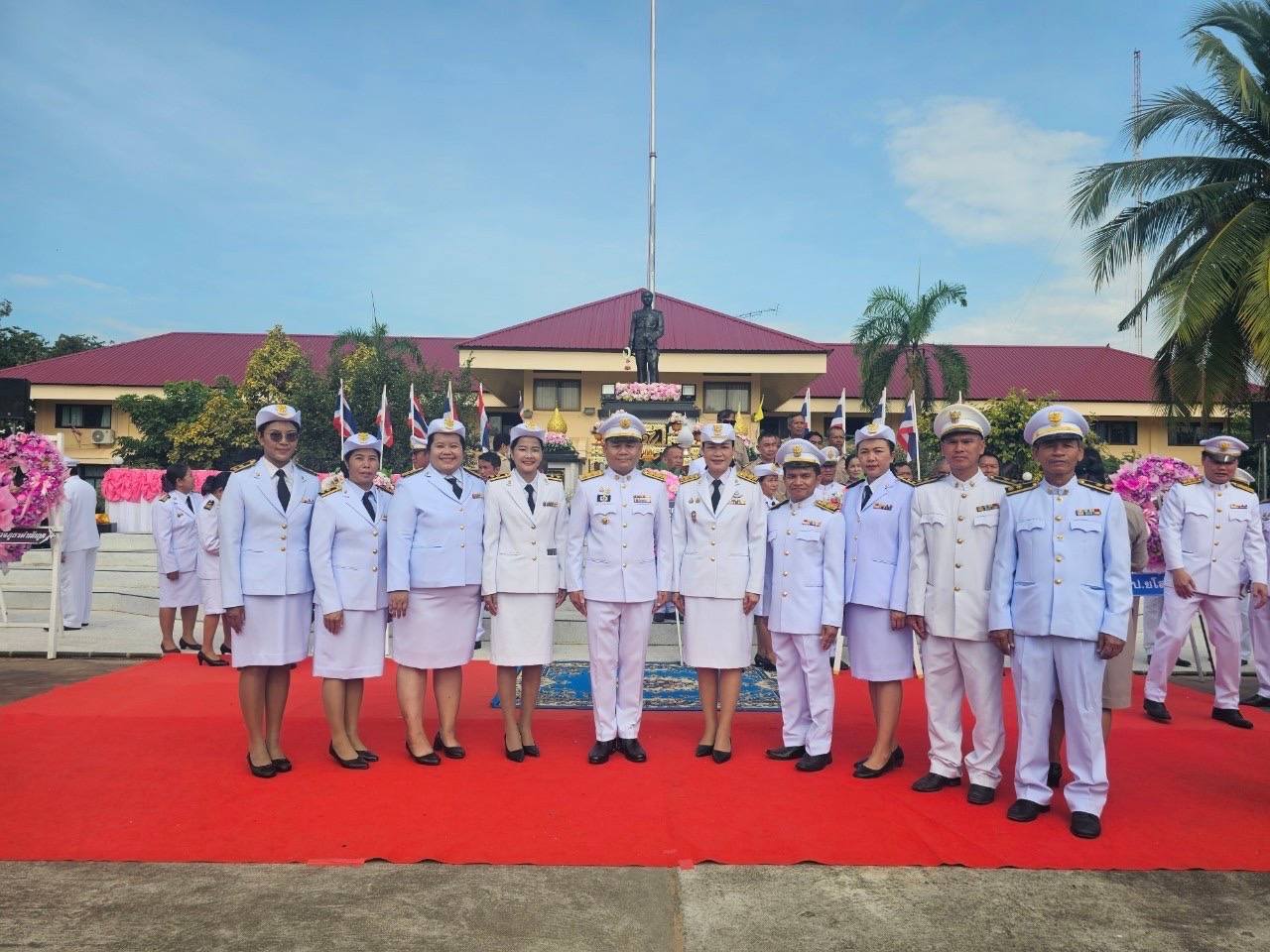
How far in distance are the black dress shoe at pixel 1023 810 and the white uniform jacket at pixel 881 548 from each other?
112 cm

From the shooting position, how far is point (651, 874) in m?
3.53

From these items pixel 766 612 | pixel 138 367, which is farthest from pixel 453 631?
pixel 138 367

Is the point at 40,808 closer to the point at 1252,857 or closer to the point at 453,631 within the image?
the point at 453,631

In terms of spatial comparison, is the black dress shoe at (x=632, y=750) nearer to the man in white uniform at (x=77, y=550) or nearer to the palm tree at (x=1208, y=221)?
the man in white uniform at (x=77, y=550)

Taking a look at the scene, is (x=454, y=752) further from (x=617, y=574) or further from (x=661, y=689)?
(x=661, y=689)

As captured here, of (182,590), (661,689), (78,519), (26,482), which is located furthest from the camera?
(78,519)

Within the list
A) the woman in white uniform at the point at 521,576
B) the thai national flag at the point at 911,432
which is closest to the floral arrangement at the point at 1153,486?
the thai national flag at the point at 911,432

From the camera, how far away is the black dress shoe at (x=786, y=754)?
17.2ft

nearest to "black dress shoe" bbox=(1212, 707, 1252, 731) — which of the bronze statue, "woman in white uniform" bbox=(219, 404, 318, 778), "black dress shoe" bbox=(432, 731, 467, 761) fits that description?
"black dress shoe" bbox=(432, 731, 467, 761)

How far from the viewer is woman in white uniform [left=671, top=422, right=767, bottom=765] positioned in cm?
529

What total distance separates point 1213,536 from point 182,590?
28.9 feet

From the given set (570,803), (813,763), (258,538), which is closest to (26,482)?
(258,538)

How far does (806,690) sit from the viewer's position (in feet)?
17.4

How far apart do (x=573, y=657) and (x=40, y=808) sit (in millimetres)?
4740
